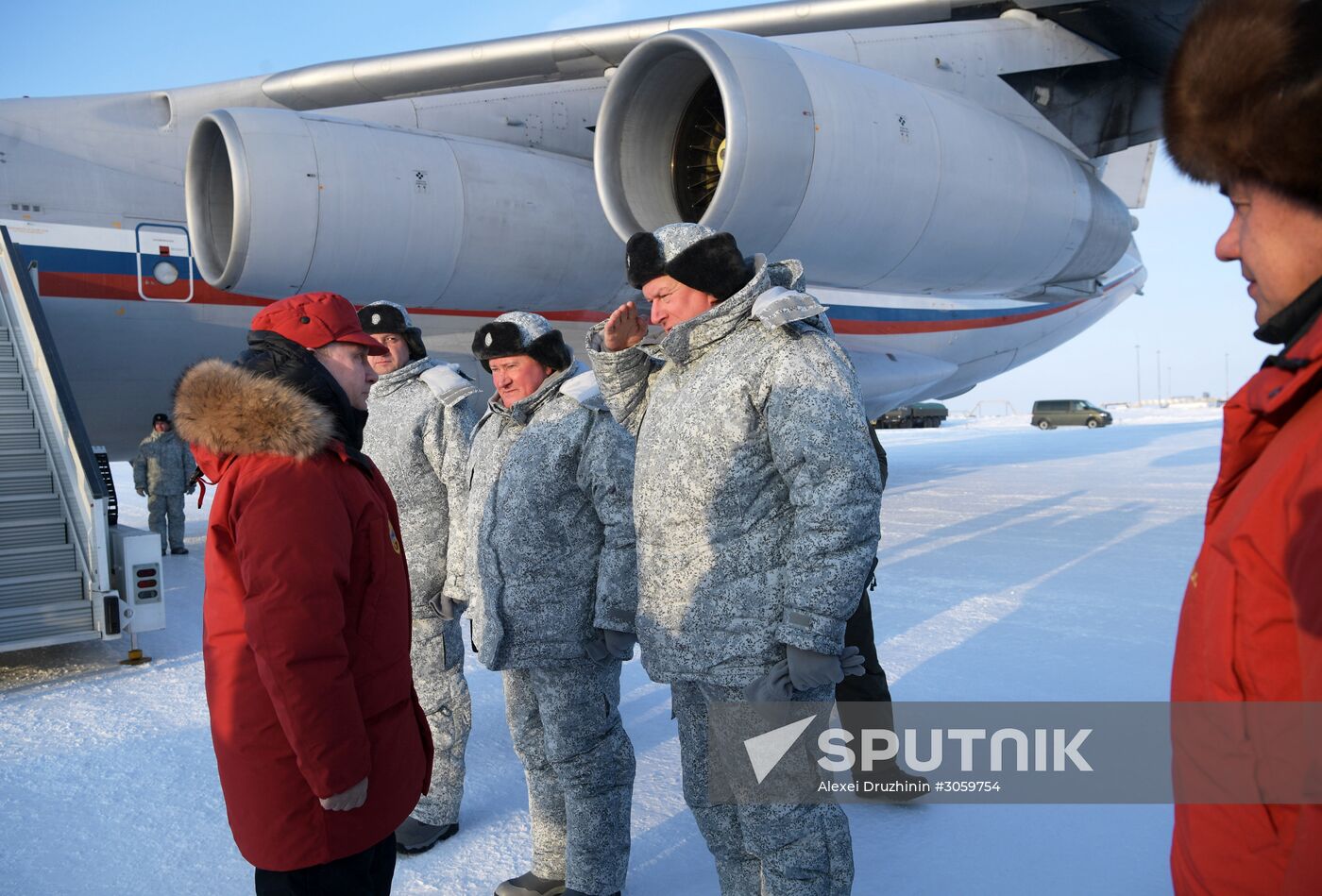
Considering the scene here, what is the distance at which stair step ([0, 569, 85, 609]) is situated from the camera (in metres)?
4.91

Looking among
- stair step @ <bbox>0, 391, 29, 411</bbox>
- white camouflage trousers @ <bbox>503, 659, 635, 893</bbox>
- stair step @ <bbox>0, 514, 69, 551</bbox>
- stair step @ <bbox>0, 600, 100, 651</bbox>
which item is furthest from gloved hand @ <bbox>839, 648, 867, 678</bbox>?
stair step @ <bbox>0, 391, 29, 411</bbox>

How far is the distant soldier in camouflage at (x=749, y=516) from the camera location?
6.68 ft

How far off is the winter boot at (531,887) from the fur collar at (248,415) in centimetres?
162

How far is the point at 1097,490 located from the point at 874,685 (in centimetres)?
904

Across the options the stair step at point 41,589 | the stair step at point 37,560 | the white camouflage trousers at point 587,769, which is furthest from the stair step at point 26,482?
the white camouflage trousers at point 587,769

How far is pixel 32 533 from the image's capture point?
5270mm

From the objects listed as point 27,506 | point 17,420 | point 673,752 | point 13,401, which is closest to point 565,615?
point 673,752

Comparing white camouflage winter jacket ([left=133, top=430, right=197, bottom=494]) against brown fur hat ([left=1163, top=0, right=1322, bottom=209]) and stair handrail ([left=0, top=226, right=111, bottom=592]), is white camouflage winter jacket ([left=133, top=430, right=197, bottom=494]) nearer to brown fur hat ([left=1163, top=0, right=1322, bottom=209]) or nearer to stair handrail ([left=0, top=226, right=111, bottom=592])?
stair handrail ([left=0, top=226, right=111, bottom=592])

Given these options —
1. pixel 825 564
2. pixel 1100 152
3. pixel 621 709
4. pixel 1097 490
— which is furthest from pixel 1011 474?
pixel 825 564

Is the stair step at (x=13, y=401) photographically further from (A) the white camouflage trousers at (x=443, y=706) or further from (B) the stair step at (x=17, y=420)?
(A) the white camouflage trousers at (x=443, y=706)

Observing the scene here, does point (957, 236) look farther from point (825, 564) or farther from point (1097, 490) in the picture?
point (1097, 490)

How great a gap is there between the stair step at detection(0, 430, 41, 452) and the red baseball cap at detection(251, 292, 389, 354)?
4.80 m

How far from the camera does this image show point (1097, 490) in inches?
443

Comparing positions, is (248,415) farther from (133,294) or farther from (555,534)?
(133,294)
